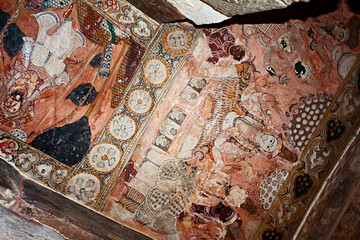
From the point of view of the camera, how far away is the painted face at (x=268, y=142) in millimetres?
3945

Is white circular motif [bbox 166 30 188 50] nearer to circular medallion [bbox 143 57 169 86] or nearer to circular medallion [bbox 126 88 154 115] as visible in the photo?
circular medallion [bbox 143 57 169 86]

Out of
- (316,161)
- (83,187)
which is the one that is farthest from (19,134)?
(316,161)

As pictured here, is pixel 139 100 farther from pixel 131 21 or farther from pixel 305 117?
pixel 305 117

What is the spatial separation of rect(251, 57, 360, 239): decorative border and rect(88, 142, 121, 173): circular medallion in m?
2.31

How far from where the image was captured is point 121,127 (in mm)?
3643

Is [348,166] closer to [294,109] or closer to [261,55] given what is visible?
[294,109]

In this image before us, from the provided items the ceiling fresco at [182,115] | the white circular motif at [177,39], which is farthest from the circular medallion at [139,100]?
the white circular motif at [177,39]

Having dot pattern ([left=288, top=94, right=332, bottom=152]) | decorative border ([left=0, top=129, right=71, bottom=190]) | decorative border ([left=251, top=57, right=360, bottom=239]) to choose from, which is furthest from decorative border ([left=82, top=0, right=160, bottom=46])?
decorative border ([left=251, top=57, right=360, bottom=239])

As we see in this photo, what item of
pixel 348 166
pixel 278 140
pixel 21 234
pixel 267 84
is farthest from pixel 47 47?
pixel 348 166

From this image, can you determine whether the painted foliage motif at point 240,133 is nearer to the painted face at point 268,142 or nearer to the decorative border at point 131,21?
the painted face at point 268,142

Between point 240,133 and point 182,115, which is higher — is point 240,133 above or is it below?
above

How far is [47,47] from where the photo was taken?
10.5 feet

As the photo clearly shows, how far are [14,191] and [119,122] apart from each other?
1590 millimetres

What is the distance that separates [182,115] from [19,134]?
1986 millimetres
